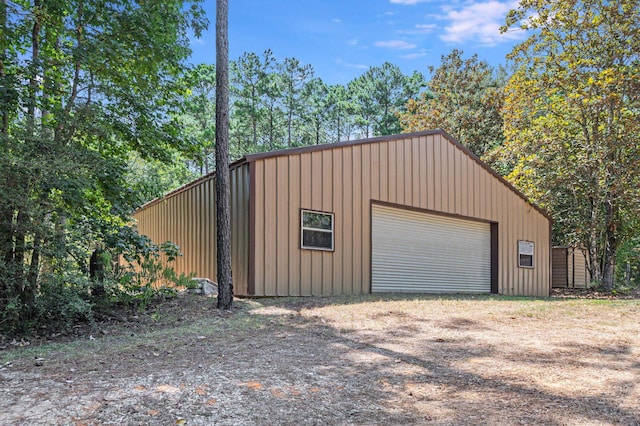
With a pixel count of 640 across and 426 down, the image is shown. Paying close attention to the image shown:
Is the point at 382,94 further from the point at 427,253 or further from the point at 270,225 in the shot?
the point at 270,225

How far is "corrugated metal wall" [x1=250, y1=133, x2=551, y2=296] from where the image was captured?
9430 millimetres

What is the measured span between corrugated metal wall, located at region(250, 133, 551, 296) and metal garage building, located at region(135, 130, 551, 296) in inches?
1.0

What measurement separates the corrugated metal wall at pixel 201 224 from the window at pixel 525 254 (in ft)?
33.3

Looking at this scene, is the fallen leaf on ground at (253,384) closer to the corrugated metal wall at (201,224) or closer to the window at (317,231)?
the corrugated metal wall at (201,224)

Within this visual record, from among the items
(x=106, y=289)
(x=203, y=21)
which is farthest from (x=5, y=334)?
(x=203, y=21)

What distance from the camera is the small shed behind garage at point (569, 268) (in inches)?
810

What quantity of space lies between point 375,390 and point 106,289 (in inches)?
207

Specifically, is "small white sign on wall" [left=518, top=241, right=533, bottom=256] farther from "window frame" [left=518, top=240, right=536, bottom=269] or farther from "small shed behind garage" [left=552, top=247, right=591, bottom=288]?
"small shed behind garage" [left=552, top=247, right=591, bottom=288]

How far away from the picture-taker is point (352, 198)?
1089 centimetres

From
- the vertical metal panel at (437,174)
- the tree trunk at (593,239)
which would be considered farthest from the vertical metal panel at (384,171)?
the tree trunk at (593,239)

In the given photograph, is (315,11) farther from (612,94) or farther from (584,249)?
(584,249)

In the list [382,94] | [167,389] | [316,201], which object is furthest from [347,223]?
[382,94]

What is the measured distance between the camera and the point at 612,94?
1363 centimetres

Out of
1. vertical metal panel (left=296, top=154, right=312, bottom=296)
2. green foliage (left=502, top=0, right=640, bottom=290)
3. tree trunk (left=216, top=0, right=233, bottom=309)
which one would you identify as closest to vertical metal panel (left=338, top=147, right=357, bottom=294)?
vertical metal panel (left=296, top=154, right=312, bottom=296)
